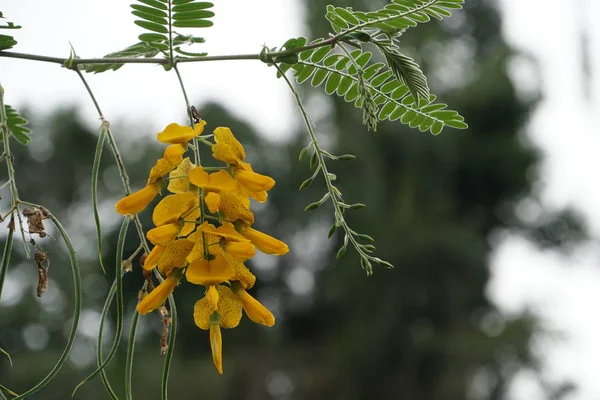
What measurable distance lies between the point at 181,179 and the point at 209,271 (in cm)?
3

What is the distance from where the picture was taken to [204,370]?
545cm

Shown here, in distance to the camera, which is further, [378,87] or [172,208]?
[378,87]

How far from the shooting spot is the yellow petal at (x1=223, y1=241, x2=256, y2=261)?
0.24 meters

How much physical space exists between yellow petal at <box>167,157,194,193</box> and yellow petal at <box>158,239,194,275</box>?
0.06ft

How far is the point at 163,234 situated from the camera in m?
0.24

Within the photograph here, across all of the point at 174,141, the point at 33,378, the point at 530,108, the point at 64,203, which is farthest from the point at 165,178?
the point at 530,108

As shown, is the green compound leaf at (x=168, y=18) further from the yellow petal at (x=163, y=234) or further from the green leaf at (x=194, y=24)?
the yellow petal at (x=163, y=234)

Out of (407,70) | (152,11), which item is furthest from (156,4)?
(407,70)

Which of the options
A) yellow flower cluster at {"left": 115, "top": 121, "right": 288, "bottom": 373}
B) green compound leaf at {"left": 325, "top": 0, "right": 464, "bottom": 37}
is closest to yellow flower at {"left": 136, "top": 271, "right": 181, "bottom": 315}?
yellow flower cluster at {"left": 115, "top": 121, "right": 288, "bottom": 373}

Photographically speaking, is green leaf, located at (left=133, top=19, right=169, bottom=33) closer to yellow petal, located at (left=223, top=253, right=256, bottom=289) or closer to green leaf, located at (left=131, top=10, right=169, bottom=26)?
green leaf, located at (left=131, top=10, right=169, bottom=26)

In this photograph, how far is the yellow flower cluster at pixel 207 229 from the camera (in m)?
0.25

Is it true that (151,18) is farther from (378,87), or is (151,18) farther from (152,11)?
(378,87)

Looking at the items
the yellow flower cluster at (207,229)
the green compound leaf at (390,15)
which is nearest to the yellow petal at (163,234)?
the yellow flower cluster at (207,229)

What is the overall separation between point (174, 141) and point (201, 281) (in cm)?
4
